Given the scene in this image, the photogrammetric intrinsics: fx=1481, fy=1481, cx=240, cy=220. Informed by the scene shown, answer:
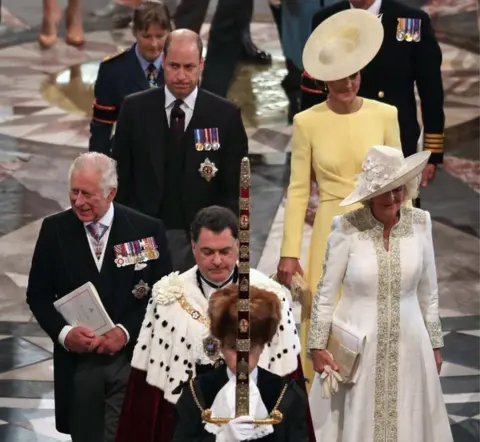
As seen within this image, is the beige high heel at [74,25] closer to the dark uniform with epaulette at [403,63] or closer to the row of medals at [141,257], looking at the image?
the dark uniform with epaulette at [403,63]

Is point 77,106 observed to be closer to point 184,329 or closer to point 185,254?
point 185,254

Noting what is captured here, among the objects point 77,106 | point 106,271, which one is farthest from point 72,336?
point 77,106

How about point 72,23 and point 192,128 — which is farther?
point 72,23

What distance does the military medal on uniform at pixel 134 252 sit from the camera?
20.1 ft

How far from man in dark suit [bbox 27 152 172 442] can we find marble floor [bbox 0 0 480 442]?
0.80m

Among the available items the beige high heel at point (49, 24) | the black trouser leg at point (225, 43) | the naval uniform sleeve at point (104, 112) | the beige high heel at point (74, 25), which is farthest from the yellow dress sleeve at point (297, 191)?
the beige high heel at point (49, 24)

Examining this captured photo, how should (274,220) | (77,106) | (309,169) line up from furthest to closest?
(77,106), (274,220), (309,169)

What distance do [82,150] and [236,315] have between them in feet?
21.7

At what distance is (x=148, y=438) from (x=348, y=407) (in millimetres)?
884

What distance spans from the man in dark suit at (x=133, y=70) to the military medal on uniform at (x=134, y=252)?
1552 millimetres

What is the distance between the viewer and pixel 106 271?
614 centimetres

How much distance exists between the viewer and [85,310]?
6.14 m

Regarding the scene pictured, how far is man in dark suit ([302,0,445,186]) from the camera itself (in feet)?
23.9

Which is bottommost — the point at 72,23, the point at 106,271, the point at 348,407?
the point at 72,23
